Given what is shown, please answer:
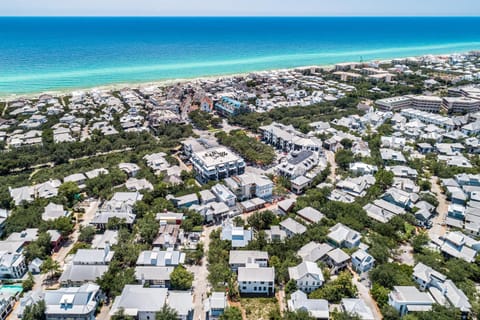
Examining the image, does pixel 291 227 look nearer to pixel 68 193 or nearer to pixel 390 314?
pixel 390 314

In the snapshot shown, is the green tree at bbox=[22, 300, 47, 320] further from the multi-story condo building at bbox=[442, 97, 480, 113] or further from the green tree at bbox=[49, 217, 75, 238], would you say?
the multi-story condo building at bbox=[442, 97, 480, 113]

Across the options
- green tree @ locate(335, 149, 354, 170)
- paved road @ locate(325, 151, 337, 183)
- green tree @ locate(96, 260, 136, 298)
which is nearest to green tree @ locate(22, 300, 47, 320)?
green tree @ locate(96, 260, 136, 298)

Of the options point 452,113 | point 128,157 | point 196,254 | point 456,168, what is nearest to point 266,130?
point 128,157

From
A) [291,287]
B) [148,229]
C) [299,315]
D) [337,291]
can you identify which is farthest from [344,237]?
[148,229]

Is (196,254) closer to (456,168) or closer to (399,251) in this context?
(399,251)

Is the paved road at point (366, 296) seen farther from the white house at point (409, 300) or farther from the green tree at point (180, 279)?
the green tree at point (180, 279)

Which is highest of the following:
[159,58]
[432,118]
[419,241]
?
[159,58]

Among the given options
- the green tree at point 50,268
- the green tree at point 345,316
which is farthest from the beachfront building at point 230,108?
the green tree at point 345,316
